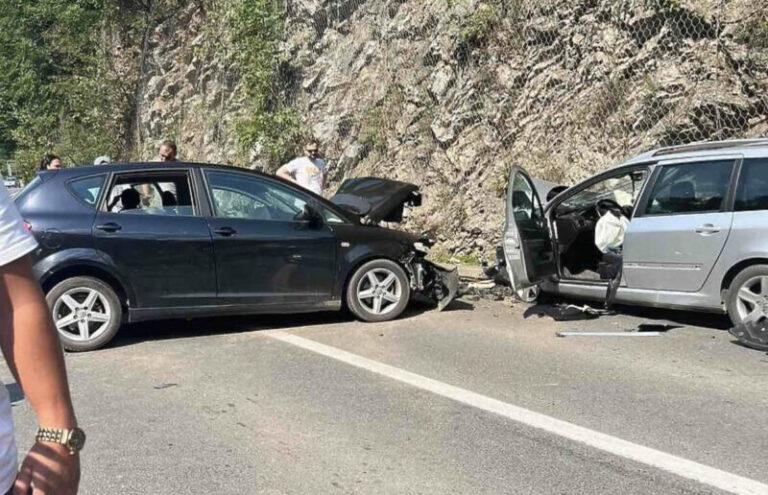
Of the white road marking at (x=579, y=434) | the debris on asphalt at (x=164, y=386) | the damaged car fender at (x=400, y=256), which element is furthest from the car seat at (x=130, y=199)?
the white road marking at (x=579, y=434)

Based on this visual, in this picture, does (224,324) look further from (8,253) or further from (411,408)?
(8,253)

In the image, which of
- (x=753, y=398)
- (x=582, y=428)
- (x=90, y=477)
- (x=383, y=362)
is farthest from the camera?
(x=383, y=362)

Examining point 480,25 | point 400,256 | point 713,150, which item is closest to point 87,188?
Result: point 400,256

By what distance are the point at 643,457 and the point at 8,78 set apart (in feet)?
97.0

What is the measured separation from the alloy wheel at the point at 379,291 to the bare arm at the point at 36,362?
5.83m

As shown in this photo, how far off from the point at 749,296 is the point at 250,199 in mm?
4708

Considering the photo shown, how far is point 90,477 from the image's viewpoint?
381cm

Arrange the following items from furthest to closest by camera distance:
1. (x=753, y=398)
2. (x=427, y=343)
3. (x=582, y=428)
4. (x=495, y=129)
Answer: (x=495, y=129)
(x=427, y=343)
(x=753, y=398)
(x=582, y=428)

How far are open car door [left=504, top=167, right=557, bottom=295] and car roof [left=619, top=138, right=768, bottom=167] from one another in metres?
1.07

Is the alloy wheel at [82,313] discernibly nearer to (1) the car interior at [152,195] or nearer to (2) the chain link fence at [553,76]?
(1) the car interior at [152,195]

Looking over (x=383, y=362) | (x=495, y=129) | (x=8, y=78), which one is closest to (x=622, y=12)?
(x=495, y=129)

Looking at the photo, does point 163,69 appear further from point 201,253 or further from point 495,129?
point 201,253

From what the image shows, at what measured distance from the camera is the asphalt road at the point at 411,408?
12.4 ft

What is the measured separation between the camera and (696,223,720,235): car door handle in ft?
21.1
